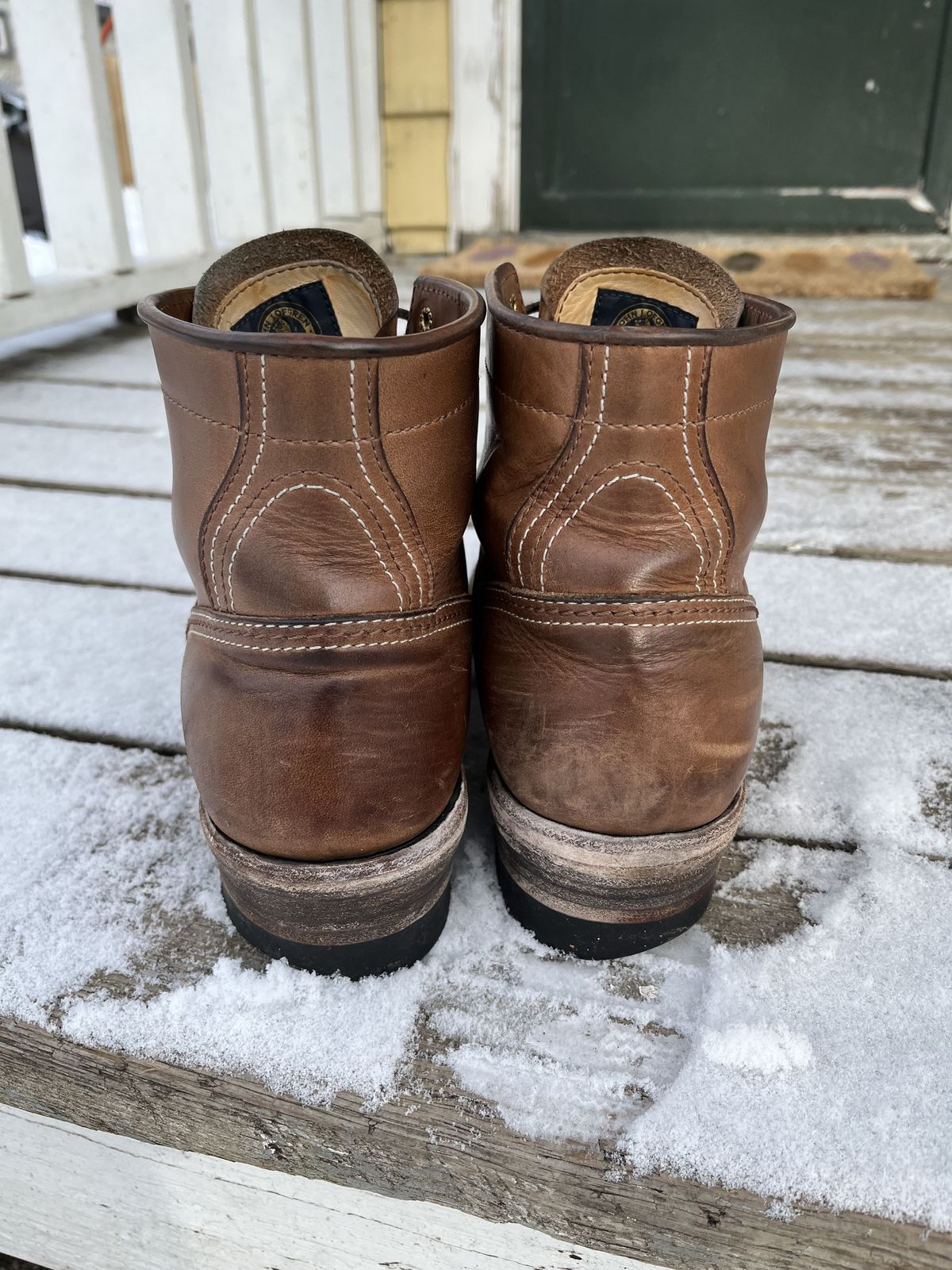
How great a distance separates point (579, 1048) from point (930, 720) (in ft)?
1.70

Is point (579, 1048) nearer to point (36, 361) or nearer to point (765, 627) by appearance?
point (765, 627)

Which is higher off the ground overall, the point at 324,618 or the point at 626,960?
the point at 324,618

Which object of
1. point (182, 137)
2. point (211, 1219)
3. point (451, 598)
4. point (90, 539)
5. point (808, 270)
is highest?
point (182, 137)

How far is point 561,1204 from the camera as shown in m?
0.50

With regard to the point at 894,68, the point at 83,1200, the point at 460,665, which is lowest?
the point at 83,1200

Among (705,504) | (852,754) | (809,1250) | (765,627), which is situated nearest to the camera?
(809,1250)

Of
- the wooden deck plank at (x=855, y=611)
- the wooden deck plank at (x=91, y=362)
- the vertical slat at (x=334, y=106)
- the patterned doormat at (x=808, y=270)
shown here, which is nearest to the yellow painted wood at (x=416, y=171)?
the vertical slat at (x=334, y=106)

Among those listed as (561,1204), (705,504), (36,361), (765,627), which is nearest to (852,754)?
(765,627)

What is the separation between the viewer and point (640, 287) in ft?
2.14

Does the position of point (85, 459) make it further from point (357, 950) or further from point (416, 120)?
point (416, 120)

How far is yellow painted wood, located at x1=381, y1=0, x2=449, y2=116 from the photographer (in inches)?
119

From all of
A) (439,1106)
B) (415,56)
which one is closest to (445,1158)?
(439,1106)

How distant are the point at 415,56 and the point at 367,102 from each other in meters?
0.23

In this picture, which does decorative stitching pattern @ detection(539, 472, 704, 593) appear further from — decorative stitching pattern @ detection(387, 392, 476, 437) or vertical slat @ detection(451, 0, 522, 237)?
vertical slat @ detection(451, 0, 522, 237)
